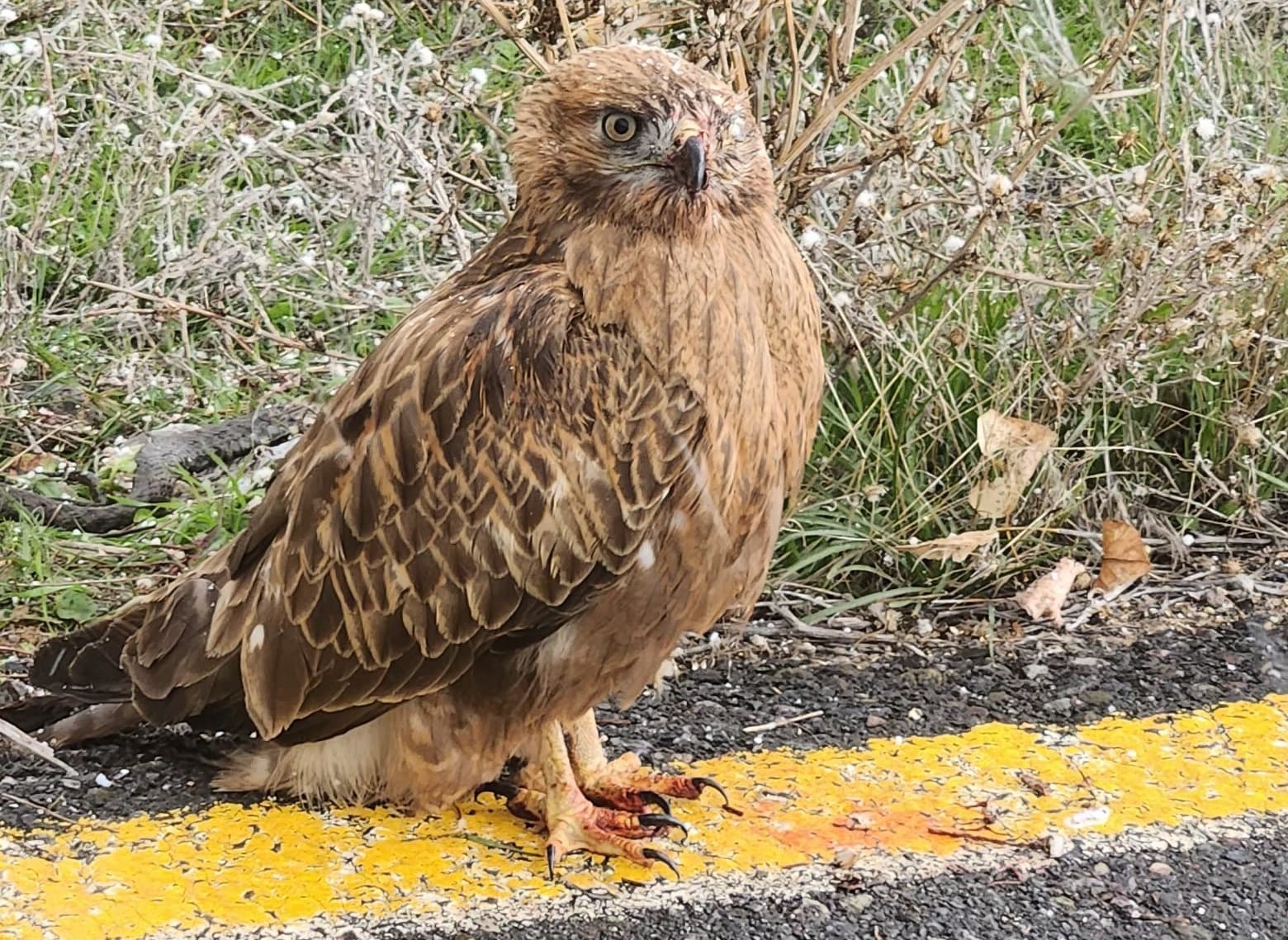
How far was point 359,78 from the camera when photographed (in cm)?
497

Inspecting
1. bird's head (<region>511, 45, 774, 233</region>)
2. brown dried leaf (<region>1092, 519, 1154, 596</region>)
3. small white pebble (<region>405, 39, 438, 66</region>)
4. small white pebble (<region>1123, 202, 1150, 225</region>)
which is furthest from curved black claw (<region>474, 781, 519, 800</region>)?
small white pebble (<region>405, 39, 438, 66</region>)

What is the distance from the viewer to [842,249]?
4293 mm

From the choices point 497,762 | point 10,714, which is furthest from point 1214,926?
point 10,714

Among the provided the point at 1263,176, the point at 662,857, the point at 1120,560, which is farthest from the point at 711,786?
the point at 1263,176

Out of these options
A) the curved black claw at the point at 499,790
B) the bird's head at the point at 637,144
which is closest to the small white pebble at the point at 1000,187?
the bird's head at the point at 637,144

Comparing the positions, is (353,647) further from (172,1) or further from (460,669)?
(172,1)

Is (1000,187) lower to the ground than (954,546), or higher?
higher

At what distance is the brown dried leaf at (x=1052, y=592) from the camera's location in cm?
379

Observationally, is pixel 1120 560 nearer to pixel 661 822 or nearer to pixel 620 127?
pixel 661 822

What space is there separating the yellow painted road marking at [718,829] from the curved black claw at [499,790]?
0.15 ft

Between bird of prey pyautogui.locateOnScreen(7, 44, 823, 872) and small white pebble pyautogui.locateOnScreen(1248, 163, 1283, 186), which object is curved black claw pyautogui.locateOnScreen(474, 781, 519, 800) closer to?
bird of prey pyautogui.locateOnScreen(7, 44, 823, 872)

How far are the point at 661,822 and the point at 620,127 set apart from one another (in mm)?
1256

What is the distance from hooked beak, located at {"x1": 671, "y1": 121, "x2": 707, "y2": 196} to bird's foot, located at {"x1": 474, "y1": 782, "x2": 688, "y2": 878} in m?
1.15

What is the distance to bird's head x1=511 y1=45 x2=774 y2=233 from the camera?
267 centimetres
